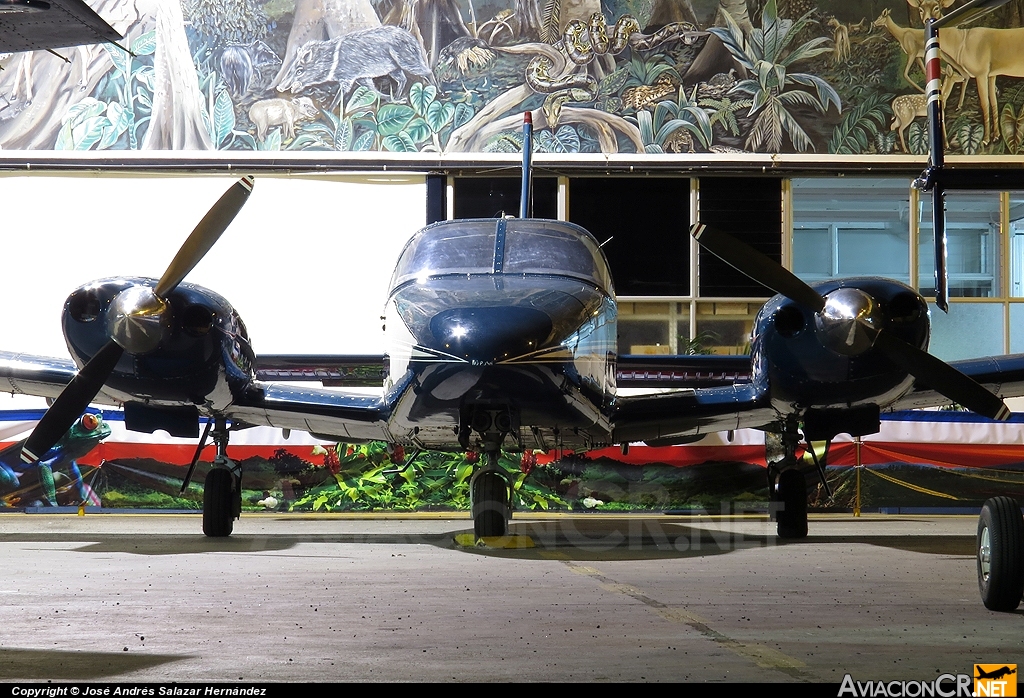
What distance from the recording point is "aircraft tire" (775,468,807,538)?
11.1 metres

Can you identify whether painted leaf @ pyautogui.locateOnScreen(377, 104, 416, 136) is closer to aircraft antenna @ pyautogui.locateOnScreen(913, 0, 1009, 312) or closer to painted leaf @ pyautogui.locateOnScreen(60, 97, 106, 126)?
painted leaf @ pyautogui.locateOnScreen(60, 97, 106, 126)

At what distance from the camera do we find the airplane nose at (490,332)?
766 centimetres

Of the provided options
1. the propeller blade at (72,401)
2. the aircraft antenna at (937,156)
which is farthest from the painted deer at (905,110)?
the propeller blade at (72,401)

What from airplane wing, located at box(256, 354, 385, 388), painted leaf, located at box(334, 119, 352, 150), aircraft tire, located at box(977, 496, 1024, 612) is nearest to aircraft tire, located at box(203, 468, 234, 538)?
airplane wing, located at box(256, 354, 385, 388)

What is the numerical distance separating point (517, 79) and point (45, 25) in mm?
12645

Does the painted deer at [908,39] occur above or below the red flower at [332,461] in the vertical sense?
above

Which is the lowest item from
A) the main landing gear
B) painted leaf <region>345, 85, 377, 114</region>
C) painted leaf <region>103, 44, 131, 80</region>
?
the main landing gear

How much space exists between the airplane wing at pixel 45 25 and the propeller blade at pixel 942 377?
251 inches

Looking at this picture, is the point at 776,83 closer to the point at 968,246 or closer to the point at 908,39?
the point at 908,39

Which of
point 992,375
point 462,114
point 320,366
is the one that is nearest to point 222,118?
point 462,114

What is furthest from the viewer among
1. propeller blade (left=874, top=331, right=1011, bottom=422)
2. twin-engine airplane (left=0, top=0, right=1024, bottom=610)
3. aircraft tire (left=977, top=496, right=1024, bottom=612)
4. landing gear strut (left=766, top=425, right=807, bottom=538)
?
landing gear strut (left=766, top=425, right=807, bottom=538)

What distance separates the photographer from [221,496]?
35.4ft

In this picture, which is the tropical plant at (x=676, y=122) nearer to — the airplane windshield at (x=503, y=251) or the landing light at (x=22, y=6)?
the airplane windshield at (x=503, y=251)

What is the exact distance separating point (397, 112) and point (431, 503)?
22.0ft
